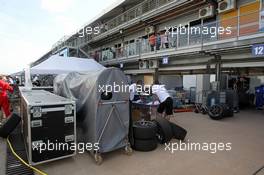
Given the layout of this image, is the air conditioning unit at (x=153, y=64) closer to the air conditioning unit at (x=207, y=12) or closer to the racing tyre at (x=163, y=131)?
the air conditioning unit at (x=207, y=12)

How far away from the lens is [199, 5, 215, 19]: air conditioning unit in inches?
379

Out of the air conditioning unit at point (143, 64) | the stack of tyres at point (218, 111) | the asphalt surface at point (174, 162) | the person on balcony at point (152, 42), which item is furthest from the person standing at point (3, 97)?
the air conditioning unit at point (143, 64)

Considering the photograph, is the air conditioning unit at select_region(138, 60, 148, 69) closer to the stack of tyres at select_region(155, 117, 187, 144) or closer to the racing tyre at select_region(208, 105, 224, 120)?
the racing tyre at select_region(208, 105, 224, 120)

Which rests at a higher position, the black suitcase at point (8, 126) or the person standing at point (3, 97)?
the person standing at point (3, 97)

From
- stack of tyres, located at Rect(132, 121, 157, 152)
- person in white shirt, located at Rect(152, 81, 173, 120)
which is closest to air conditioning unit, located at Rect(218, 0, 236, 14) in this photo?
person in white shirt, located at Rect(152, 81, 173, 120)

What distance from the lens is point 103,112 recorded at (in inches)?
146

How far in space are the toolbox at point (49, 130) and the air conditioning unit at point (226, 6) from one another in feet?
30.6

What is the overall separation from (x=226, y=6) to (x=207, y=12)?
955 mm

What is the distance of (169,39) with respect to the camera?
1066 centimetres

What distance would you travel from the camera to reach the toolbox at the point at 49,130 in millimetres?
3281

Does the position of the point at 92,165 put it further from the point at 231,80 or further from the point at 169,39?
the point at 231,80

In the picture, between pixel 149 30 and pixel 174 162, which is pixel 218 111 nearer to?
pixel 174 162

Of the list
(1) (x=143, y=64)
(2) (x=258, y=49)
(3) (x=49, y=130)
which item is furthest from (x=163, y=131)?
(1) (x=143, y=64)

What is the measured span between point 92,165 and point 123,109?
1329 mm
